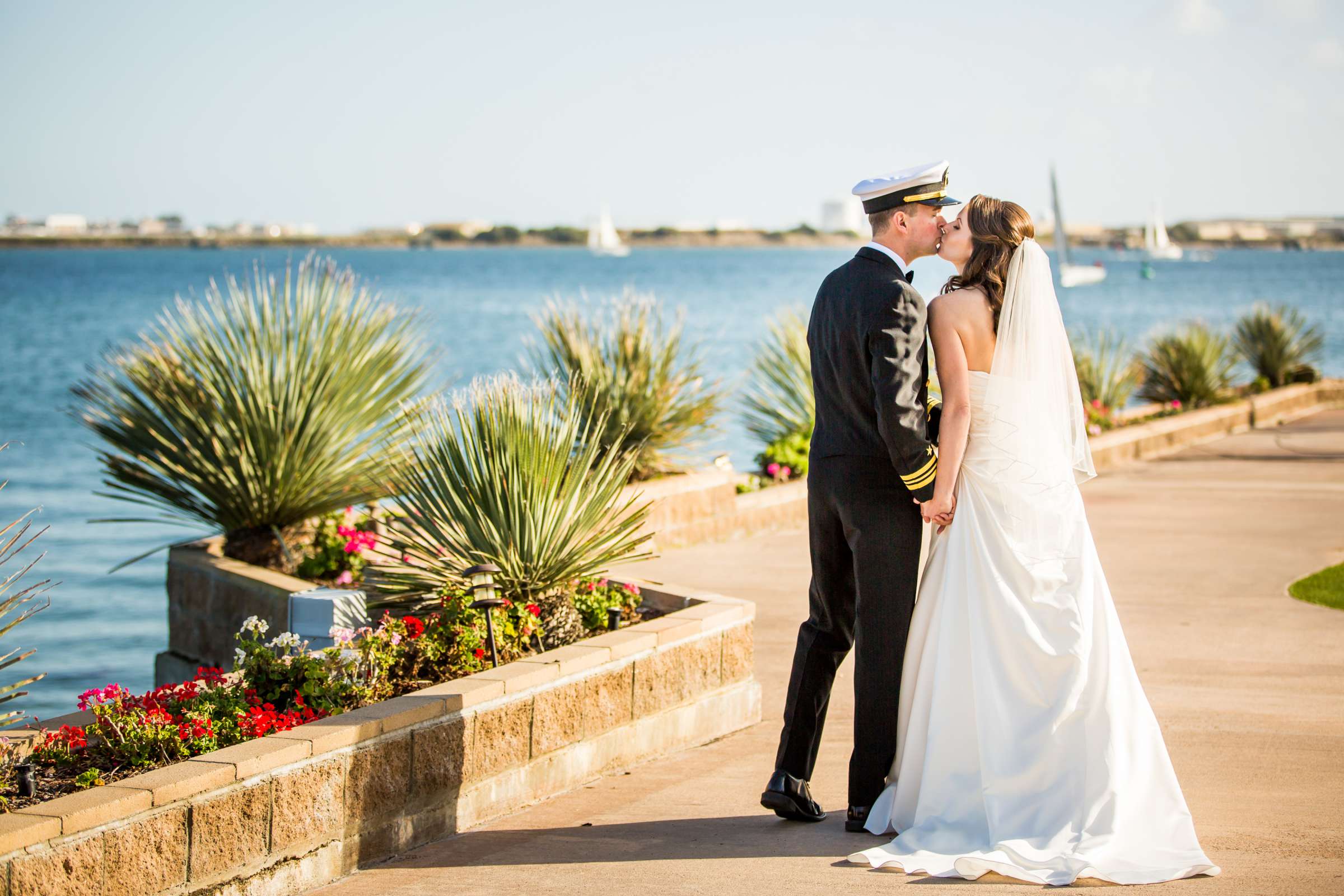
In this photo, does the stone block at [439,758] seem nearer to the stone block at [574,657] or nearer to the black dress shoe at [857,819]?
the stone block at [574,657]

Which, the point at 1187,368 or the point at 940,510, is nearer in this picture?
the point at 940,510

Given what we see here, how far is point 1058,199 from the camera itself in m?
41.2

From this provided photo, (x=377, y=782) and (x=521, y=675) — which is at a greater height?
(x=521, y=675)

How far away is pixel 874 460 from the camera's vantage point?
4250mm

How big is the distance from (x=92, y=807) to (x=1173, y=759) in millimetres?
3770

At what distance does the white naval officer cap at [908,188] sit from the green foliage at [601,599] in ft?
7.54

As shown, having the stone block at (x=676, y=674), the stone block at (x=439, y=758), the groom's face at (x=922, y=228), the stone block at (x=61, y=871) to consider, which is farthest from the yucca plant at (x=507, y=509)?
the stone block at (x=61, y=871)

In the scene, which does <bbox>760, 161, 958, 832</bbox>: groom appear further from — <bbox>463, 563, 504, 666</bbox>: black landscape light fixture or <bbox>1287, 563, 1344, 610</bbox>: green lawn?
<bbox>1287, 563, 1344, 610</bbox>: green lawn

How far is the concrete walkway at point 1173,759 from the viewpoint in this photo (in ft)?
12.8

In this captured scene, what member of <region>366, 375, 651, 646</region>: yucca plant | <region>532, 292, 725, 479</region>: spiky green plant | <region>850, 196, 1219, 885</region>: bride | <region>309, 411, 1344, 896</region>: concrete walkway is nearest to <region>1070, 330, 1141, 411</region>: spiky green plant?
<region>309, 411, 1344, 896</region>: concrete walkway

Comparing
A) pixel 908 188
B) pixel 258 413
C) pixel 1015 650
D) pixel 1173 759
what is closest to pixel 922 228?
pixel 908 188

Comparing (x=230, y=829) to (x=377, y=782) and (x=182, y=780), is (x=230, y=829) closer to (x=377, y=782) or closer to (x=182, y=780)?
(x=182, y=780)

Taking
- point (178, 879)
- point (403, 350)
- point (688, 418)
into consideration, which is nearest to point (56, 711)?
point (403, 350)

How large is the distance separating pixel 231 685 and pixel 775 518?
6111 millimetres
